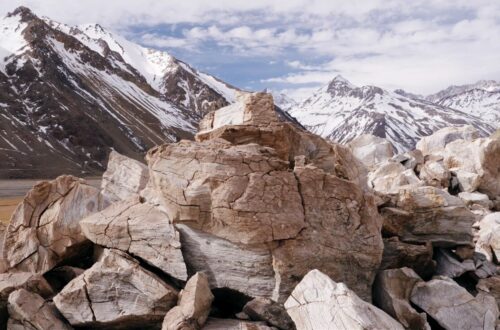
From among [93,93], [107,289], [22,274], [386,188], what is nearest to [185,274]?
[107,289]

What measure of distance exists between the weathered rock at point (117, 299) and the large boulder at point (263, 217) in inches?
53.8

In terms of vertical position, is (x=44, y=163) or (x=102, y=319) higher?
(x=102, y=319)

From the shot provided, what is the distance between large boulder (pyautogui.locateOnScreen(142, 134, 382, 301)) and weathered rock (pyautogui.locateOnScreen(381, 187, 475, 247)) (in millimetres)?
2797

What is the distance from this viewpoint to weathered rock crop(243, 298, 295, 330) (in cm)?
1230

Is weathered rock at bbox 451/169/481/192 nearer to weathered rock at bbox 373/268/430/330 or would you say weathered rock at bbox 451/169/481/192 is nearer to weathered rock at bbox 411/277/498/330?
weathered rock at bbox 411/277/498/330

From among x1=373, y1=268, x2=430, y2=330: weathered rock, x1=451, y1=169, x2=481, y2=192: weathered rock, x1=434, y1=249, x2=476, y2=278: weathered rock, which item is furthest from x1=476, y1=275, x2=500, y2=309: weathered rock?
x1=451, y1=169, x2=481, y2=192: weathered rock

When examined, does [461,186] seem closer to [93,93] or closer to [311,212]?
[311,212]

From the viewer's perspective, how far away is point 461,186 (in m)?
26.5

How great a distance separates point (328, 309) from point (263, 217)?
10.1ft

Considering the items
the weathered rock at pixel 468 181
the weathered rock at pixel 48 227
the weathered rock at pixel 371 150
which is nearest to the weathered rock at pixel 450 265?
the weathered rock at pixel 468 181

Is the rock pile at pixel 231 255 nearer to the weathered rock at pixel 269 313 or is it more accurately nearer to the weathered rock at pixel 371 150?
the weathered rock at pixel 269 313

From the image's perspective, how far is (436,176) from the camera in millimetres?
26016

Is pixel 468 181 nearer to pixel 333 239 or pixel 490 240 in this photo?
pixel 490 240

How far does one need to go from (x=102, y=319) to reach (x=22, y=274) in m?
3.11
